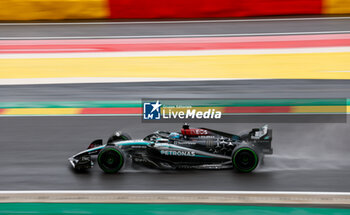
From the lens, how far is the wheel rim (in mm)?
6387

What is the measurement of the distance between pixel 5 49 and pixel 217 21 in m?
5.74

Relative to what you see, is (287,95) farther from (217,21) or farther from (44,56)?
(44,56)

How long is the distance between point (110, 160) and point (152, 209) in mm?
1074

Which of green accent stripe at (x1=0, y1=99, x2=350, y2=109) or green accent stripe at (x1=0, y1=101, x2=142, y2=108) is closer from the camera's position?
green accent stripe at (x1=0, y1=99, x2=350, y2=109)

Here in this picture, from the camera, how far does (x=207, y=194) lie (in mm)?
6066

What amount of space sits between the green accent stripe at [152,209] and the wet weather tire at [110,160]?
28.4 inches

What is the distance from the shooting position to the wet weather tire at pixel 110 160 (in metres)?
6.46

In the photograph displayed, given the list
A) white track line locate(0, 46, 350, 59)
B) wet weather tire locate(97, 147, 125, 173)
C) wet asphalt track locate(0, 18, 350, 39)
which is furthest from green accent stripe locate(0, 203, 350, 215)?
wet asphalt track locate(0, 18, 350, 39)

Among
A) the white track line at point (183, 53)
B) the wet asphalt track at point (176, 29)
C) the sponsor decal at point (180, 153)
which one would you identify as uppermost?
the wet asphalt track at point (176, 29)

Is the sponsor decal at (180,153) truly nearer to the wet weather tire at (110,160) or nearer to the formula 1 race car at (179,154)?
the formula 1 race car at (179,154)

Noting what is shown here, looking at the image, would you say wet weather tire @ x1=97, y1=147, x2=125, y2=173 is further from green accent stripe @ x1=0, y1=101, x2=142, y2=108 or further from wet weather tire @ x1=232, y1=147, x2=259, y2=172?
green accent stripe @ x1=0, y1=101, x2=142, y2=108

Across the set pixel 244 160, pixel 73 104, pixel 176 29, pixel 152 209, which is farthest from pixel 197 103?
pixel 176 29

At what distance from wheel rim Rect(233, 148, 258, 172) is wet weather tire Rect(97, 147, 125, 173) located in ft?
4.90

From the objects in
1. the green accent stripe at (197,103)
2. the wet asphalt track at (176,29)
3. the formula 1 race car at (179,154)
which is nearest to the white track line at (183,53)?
the wet asphalt track at (176,29)
